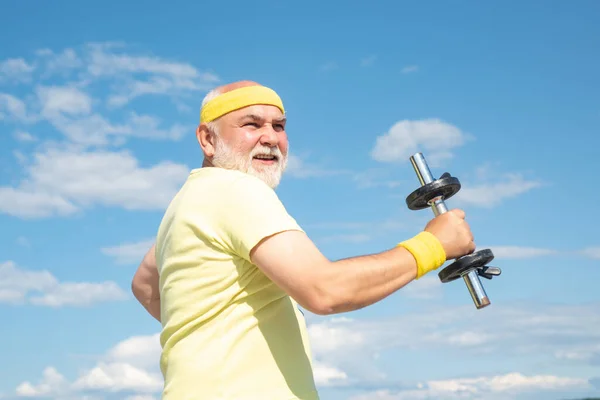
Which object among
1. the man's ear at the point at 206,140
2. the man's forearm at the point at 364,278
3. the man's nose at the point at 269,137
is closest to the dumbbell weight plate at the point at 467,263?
the man's forearm at the point at 364,278

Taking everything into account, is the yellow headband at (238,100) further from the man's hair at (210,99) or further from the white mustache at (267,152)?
the white mustache at (267,152)

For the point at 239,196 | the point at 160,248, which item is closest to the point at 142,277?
the point at 160,248

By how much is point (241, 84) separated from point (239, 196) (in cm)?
119

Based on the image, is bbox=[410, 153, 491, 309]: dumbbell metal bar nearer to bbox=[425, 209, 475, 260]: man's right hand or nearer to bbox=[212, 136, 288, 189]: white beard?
bbox=[425, 209, 475, 260]: man's right hand

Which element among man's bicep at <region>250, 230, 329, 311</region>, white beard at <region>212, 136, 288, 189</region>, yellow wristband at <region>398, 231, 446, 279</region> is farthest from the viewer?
white beard at <region>212, 136, 288, 189</region>

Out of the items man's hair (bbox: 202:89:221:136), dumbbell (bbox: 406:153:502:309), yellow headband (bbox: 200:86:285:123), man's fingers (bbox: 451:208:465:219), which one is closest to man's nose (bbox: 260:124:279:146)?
yellow headband (bbox: 200:86:285:123)

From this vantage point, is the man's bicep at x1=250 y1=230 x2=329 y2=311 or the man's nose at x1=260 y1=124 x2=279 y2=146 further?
the man's nose at x1=260 y1=124 x2=279 y2=146

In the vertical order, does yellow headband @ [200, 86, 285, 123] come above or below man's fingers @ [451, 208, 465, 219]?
above

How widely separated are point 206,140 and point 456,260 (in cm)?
168

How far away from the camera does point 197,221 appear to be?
12.5ft

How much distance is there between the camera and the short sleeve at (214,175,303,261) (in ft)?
Answer: 11.3

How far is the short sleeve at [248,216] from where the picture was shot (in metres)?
3.45

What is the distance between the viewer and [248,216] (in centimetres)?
352

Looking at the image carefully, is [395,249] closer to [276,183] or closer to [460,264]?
[460,264]
